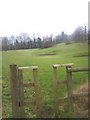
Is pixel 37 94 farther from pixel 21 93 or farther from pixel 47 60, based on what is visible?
pixel 47 60

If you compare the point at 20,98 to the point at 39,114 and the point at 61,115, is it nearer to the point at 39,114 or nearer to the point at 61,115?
the point at 39,114

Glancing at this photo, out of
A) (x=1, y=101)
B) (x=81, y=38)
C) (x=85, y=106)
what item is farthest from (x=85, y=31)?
(x=1, y=101)

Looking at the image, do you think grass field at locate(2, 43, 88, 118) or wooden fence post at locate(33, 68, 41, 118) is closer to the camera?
wooden fence post at locate(33, 68, 41, 118)

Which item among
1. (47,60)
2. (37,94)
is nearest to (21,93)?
(37,94)

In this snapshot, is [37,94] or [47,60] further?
[47,60]

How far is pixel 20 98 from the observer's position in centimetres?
479

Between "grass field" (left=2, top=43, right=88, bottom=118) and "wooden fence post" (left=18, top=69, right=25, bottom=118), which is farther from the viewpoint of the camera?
"grass field" (left=2, top=43, right=88, bottom=118)

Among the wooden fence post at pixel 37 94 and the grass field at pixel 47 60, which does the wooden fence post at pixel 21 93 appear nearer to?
the wooden fence post at pixel 37 94

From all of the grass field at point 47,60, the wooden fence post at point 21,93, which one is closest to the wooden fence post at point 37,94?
the wooden fence post at point 21,93

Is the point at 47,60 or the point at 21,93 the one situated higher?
the point at 47,60

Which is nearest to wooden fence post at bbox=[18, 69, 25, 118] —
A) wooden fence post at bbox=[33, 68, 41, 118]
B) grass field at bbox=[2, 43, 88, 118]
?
wooden fence post at bbox=[33, 68, 41, 118]

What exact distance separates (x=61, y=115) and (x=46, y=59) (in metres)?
3.64

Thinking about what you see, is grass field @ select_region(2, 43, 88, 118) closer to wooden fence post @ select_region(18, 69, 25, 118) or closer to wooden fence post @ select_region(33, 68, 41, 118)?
wooden fence post @ select_region(33, 68, 41, 118)

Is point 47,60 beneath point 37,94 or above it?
above
